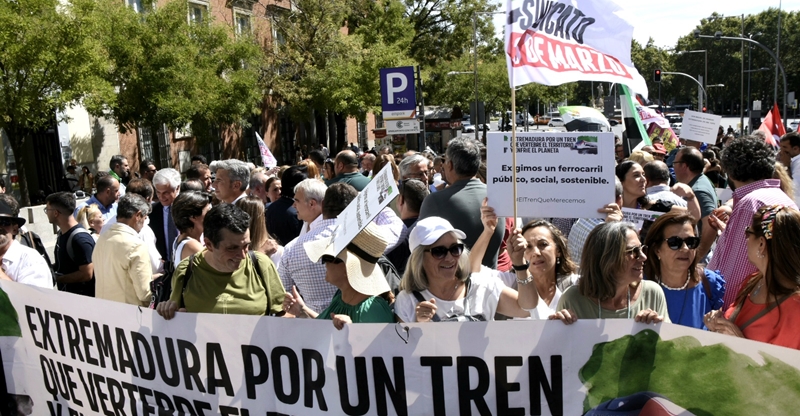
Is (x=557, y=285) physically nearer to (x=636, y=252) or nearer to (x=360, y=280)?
(x=636, y=252)

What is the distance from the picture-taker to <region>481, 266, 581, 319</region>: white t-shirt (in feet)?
12.3

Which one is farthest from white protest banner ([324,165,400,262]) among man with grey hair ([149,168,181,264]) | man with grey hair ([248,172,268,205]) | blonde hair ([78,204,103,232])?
man with grey hair ([248,172,268,205])

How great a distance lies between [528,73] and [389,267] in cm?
135

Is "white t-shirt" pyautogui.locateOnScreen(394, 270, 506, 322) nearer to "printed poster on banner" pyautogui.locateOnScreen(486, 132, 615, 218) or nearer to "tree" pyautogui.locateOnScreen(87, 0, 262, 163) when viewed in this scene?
"printed poster on banner" pyautogui.locateOnScreen(486, 132, 615, 218)

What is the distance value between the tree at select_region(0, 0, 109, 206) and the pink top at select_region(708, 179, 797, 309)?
1285cm

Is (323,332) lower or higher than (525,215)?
lower

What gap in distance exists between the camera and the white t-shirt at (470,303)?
3605 mm

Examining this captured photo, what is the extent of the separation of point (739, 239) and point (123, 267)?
3.69m

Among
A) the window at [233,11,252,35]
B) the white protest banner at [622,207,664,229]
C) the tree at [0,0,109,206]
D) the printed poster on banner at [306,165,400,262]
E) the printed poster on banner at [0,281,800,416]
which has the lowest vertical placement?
the printed poster on banner at [0,281,800,416]

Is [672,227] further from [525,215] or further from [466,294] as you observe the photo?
[466,294]

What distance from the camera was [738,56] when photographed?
7962 cm

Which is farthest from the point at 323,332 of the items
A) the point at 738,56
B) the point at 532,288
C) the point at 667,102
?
the point at 667,102

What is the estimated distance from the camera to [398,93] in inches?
560

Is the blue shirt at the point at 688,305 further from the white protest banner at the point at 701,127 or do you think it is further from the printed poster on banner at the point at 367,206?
the white protest banner at the point at 701,127
